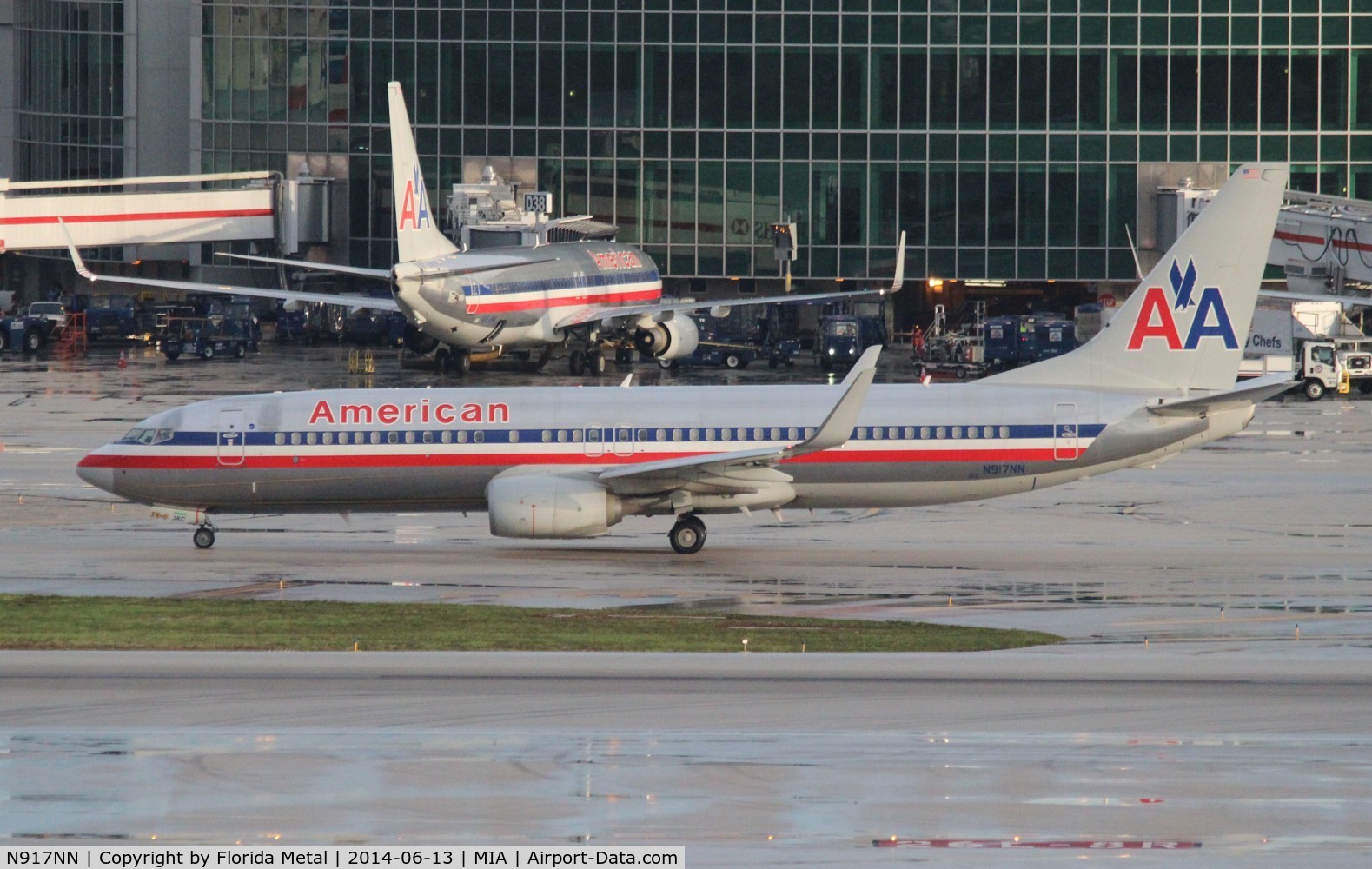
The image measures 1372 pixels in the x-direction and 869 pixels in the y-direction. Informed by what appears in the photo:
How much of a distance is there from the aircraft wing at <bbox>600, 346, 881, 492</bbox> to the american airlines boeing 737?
8cm

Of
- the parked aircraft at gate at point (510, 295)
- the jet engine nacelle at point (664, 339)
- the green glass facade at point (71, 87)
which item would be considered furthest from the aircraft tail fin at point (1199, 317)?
the green glass facade at point (71, 87)

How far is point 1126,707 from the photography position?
22.5 metres

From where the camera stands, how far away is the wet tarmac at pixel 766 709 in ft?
58.8

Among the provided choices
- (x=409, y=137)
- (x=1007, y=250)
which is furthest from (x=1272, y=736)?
(x=1007, y=250)

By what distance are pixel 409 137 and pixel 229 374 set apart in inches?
460

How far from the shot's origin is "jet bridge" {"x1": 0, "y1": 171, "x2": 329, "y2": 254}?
8056 cm

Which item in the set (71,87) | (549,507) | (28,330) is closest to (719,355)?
(28,330)

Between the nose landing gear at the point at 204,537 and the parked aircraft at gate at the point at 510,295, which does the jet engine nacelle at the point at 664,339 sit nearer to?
the parked aircraft at gate at the point at 510,295

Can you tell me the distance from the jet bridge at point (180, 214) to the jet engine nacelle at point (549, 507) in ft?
154

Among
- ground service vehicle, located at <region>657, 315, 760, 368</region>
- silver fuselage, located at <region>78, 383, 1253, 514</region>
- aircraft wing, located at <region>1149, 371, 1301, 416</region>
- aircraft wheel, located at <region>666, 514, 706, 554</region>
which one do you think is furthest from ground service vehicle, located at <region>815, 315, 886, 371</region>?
aircraft wheel, located at <region>666, 514, 706, 554</region>

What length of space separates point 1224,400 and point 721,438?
377 inches

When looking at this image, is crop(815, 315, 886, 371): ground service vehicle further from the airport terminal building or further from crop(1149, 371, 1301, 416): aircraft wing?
crop(1149, 371, 1301, 416): aircraft wing

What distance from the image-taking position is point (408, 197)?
66500mm

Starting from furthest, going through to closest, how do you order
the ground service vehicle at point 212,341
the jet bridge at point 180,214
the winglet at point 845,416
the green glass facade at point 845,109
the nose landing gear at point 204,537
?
the green glass facade at point 845,109, the jet bridge at point 180,214, the ground service vehicle at point 212,341, the nose landing gear at point 204,537, the winglet at point 845,416
